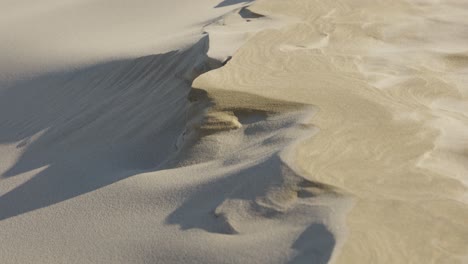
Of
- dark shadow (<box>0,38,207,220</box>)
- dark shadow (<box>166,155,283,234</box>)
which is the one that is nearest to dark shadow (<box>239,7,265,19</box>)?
dark shadow (<box>0,38,207,220</box>)

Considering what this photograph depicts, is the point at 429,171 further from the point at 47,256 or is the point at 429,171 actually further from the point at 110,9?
the point at 110,9

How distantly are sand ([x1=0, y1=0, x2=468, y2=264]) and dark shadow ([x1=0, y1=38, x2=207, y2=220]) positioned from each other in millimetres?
15

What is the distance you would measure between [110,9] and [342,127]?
4.32 m

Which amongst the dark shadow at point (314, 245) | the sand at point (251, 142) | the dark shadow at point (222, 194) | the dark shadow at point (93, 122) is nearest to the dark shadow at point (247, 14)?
the sand at point (251, 142)

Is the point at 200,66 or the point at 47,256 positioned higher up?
the point at 200,66

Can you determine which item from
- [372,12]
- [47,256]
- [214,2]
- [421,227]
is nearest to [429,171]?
[421,227]

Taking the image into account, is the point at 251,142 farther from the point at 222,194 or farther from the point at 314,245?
the point at 314,245

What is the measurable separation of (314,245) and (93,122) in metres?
2.25

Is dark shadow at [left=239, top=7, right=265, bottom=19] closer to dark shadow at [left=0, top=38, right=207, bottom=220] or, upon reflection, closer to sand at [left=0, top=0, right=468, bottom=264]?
sand at [left=0, top=0, right=468, bottom=264]

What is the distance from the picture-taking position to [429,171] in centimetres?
222

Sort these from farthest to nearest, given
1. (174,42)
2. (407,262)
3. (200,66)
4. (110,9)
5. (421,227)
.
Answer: (110,9) < (174,42) < (200,66) < (421,227) < (407,262)

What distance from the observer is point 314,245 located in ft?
5.81

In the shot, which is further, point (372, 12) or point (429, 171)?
point (372, 12)

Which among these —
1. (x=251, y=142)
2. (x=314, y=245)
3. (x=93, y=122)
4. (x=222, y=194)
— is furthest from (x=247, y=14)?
(x=314, y=245)
